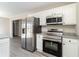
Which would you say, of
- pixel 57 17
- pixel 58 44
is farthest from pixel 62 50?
pixel 57 17

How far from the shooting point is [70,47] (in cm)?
249

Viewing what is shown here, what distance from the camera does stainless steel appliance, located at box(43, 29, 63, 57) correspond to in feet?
9.36

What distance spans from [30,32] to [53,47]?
127cm

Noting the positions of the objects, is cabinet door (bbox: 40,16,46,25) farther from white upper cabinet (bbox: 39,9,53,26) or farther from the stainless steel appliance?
the stainless steel appliance

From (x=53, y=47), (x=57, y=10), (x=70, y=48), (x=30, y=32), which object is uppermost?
(x=57, y=10)

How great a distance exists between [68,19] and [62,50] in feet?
3.50

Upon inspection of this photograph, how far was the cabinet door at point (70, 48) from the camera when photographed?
7.73 feet

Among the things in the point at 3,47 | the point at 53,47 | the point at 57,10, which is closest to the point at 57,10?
→ the point at 57,10

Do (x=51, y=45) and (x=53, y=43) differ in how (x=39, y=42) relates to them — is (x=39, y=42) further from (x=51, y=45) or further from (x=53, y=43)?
(x=53, y=43)

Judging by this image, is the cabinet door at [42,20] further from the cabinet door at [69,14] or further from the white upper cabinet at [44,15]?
the cabinet door at [69,14]

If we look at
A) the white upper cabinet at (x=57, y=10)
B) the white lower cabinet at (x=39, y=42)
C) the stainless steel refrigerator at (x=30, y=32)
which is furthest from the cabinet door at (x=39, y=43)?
the white upper cabinet at (x=57, y=10)

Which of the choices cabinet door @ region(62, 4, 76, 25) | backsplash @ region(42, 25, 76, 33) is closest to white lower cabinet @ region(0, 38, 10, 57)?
cabinet door @ region(62, 4, 76, 25)

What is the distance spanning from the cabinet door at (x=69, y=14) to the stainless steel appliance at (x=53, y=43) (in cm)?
50

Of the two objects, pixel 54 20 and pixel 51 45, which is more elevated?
pixel 54 20
